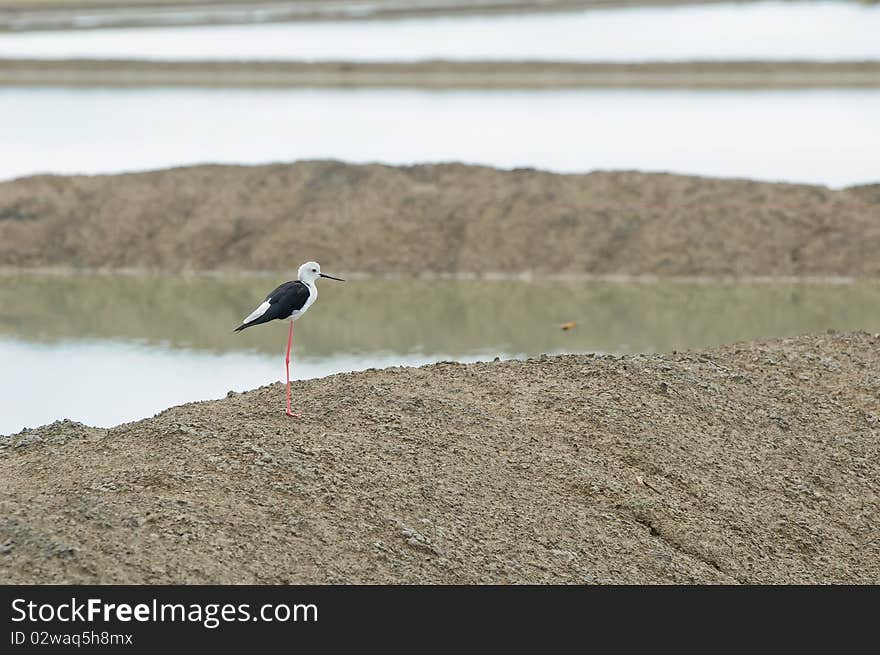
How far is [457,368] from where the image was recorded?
5113 millimetres

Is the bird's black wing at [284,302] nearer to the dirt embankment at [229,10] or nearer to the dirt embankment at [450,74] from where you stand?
the dirt embankment at [450,74]

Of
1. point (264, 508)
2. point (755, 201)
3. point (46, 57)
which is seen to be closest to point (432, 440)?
point (264, 508)

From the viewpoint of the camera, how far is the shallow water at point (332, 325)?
6.18 meters

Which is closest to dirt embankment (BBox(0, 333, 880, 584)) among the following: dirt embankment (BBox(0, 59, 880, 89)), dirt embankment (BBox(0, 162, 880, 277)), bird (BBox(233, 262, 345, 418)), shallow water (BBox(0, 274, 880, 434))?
bird (BBox(233, 262, 345, 418))

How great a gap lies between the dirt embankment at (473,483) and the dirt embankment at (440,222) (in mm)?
3951

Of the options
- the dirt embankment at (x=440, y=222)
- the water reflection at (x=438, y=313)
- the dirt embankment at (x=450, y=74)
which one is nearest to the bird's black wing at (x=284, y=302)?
the water reflection at (x=438, y=313)

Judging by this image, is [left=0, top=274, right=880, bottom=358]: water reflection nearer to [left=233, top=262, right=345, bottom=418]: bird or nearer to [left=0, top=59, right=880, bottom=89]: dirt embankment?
[left=233, top=262, right=345, bottom=418]: bird

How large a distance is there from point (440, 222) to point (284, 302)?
5.57m

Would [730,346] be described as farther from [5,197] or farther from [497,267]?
[5,197]

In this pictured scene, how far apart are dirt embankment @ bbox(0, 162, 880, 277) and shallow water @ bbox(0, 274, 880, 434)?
35 centimetres

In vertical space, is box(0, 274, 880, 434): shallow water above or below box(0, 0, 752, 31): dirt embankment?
below

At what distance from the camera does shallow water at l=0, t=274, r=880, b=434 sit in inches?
243

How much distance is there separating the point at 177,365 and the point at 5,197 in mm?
4656
